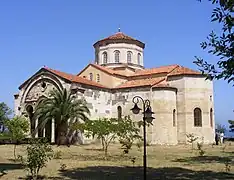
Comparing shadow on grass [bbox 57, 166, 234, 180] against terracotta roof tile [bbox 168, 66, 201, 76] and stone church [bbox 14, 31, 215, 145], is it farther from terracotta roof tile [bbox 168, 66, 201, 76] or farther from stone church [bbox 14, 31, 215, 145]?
terracotta roof tile [bbox 168, 66, 201, 76]

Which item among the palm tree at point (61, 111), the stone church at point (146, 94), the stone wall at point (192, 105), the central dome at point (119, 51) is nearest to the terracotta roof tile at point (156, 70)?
the stone church at point (146, 94)

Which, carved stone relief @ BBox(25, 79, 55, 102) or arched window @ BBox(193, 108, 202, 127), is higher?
carved stone relief @ BBox(25, 79, 55, 102)

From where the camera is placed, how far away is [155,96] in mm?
39094

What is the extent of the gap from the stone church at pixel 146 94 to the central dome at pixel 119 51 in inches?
12.8

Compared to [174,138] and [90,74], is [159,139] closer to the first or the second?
[174,138]

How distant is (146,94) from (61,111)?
10165mm

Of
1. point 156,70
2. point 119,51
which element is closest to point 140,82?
point 156,70

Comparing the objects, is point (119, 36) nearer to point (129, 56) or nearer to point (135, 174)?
point (129, 56)

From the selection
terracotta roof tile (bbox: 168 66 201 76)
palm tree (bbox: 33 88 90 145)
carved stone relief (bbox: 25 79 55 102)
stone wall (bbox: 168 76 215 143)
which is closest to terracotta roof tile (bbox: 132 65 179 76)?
terracotta roof tile (bbox: 168 66 201 76)

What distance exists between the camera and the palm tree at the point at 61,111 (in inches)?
1384

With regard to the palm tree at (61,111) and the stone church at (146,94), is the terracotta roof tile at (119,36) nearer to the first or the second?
the stone church at (146,94)

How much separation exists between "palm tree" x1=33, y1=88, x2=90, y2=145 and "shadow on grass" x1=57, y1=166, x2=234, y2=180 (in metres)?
18.2

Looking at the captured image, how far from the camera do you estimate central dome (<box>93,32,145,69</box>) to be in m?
46.6

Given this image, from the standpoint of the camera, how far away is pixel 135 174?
15414mm
